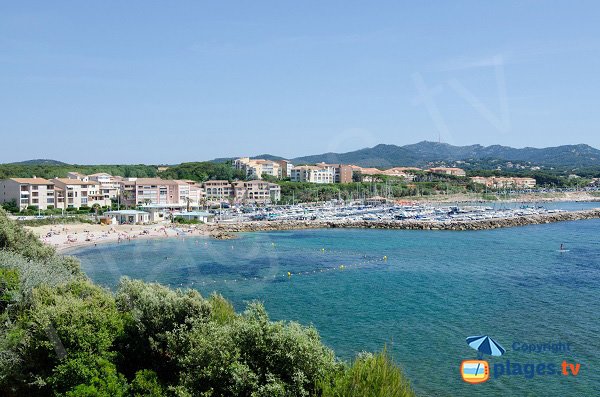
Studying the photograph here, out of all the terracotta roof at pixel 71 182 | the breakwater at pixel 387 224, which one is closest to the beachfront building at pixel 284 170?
the terracotta roof at pixel 71 182

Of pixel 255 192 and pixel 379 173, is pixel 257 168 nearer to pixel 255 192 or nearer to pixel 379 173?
pixel 255 192

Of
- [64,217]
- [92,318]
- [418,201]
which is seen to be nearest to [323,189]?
[418,201]

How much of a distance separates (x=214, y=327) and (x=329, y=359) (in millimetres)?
1650

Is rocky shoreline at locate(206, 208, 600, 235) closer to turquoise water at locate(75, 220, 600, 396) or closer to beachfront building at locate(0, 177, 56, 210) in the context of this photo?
turquoise water at locate(75, 220, 600, 396)

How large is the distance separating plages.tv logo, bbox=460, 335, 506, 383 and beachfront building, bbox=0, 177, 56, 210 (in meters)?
35.9

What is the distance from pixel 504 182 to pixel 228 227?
5368 cm

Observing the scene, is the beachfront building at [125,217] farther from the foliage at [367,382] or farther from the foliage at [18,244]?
the foliage at [367,382]

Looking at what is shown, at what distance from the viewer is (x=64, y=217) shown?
111ft

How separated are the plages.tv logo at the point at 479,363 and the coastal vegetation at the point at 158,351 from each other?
112 inches

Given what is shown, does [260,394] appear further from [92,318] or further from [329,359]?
[92,318]

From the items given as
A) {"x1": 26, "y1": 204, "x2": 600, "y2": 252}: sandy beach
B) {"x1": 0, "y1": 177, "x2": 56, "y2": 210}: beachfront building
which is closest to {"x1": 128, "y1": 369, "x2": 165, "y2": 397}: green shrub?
{"x1": 26, "y1": 204, "x2": 600, "y2": 252}: sandy beach

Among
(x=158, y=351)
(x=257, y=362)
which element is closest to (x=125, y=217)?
Answer: (x=158, y=351)

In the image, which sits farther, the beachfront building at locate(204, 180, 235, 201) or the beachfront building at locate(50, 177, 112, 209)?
the beachfront building at locate(204, 180, 235, 201)

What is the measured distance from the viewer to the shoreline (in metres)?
27.9
